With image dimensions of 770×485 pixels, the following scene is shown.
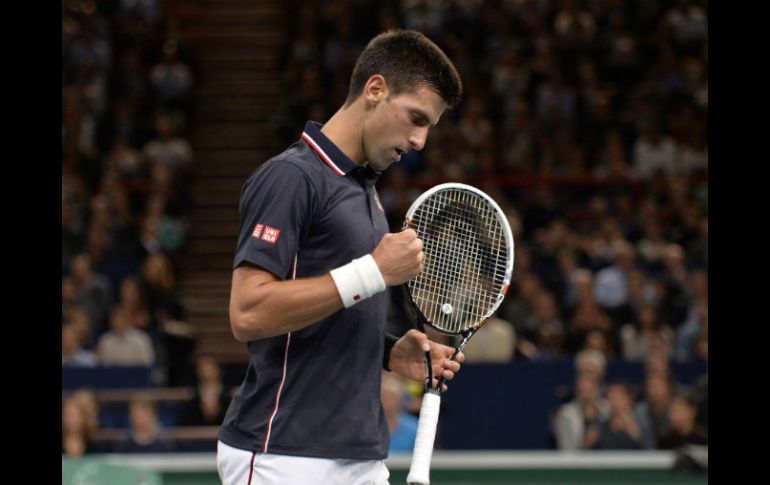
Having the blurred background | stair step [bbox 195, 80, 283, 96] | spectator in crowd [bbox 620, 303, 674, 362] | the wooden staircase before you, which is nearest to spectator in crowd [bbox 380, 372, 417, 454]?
the blurred background

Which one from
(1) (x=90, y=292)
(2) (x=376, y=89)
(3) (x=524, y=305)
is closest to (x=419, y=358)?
(2) (x=376, y=89)

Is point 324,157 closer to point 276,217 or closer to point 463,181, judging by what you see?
point 276,217

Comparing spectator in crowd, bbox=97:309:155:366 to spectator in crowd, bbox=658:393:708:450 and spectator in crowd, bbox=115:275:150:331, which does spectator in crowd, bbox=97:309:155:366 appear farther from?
spectator in crowd, bbox=658:393:708:450

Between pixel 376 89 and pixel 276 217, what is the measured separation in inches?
20.2

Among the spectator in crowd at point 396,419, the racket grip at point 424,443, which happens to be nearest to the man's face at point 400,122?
the racket grip at point 424,443

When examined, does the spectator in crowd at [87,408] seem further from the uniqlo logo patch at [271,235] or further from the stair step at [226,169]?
the stair step at [226,169]

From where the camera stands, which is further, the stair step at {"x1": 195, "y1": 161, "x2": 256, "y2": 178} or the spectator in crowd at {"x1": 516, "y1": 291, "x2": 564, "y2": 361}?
the stair step at {"x1": 195, "y1": 161, "x2": 256, "y2": 178}

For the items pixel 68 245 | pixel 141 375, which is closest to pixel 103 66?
pixel 68 245

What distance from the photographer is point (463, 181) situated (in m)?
12.7

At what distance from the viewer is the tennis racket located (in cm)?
378

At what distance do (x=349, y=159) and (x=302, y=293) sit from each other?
46 centimetres

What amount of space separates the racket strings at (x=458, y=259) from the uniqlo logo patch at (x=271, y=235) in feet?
2.04

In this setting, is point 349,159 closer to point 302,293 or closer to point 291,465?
point 302,293
